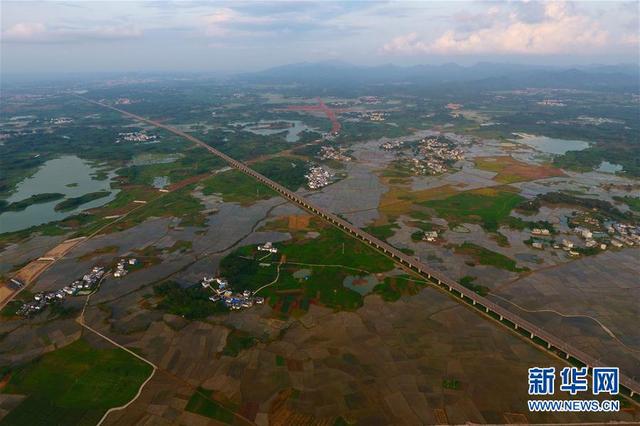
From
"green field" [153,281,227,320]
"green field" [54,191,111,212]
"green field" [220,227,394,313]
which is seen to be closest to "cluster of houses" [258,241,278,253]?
"green field" [220,227,394,313]

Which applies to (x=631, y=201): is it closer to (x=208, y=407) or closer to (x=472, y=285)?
(x=472, y=285)

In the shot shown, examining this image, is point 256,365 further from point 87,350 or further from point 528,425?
point 528,425

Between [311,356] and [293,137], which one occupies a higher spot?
[293,137]

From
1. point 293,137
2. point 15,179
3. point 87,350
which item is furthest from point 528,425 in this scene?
point 293,137

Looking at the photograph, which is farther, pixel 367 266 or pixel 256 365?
pixel 367 266

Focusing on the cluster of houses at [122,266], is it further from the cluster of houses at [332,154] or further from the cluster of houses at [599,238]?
the cluster of houses at [332,154]

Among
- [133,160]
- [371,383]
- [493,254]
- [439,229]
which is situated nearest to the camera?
[371,383]

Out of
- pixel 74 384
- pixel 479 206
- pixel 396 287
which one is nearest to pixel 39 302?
pixel 74 384

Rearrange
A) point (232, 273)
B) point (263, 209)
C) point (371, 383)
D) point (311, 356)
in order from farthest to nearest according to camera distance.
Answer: point (263, 209) → point (232, 273) → point (311, 356) → point (371, 383)
